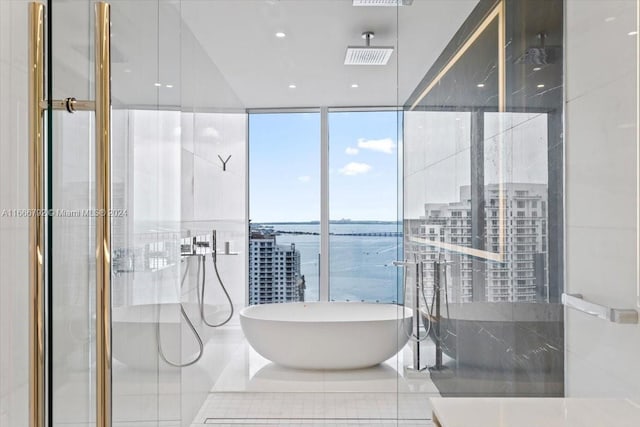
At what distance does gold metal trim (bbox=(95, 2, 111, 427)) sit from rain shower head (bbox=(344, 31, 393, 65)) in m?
2.27

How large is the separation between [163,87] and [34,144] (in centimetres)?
121

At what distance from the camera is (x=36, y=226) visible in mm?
1033

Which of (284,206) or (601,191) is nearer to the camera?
(601,191)

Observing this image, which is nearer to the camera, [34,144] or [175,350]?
[34,144]

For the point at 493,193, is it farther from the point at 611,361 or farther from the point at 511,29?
the point at 611,361

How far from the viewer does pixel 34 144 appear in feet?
3.37

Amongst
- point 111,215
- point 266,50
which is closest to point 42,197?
point 111,215

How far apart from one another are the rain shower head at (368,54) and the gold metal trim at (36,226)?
2.30 m

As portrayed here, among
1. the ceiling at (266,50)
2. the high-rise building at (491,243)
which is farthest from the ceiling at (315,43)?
the high-rise building at (491,243)

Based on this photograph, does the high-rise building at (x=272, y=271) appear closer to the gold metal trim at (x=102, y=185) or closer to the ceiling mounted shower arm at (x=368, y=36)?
the ceiling mounted shower arm at (x=368, y=36)

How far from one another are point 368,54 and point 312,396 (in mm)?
2208

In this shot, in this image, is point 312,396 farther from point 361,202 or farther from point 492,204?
point 492,204

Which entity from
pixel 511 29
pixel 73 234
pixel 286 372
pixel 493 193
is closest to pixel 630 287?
pixel 493 193
